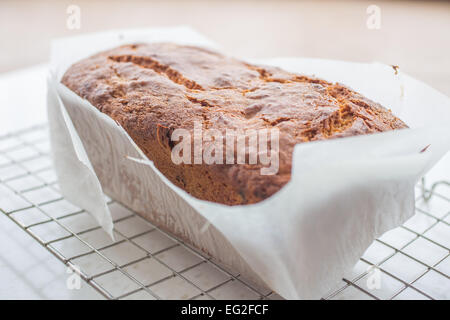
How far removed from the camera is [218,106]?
1.27 meters

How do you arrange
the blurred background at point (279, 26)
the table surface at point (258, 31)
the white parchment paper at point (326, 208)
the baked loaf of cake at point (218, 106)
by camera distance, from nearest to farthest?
1. the white parchment paper at point (326, 208)
2. the baked loaf of cake at point (218, 106)
3. the table surface at point (258, 31)
4. the blurred background at point (279, 26)

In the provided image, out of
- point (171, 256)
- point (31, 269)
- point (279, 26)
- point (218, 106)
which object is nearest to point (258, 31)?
point (279, 26)

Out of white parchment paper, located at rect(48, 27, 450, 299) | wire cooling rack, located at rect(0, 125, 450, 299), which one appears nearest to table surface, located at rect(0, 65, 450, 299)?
wire cooling rack, located at rect(0, 125, 450, 299)

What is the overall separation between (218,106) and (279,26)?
7.49 feet

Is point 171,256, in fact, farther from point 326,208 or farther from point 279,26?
point 279,26

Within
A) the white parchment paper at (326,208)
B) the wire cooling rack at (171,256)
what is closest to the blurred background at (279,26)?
the wire cooling rack at (171,256)

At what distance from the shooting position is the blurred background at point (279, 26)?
2852 mm

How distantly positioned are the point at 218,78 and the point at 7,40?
225 cm

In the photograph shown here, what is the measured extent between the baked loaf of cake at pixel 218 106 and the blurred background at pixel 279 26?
1.29m

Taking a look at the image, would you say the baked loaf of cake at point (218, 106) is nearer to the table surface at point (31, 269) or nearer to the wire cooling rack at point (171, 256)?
the wire cooling rack at point (171, 256)

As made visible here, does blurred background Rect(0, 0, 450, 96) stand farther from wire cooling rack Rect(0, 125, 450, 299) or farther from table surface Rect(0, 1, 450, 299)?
wire cooling rack Rect(0, 125, 450, 299)
